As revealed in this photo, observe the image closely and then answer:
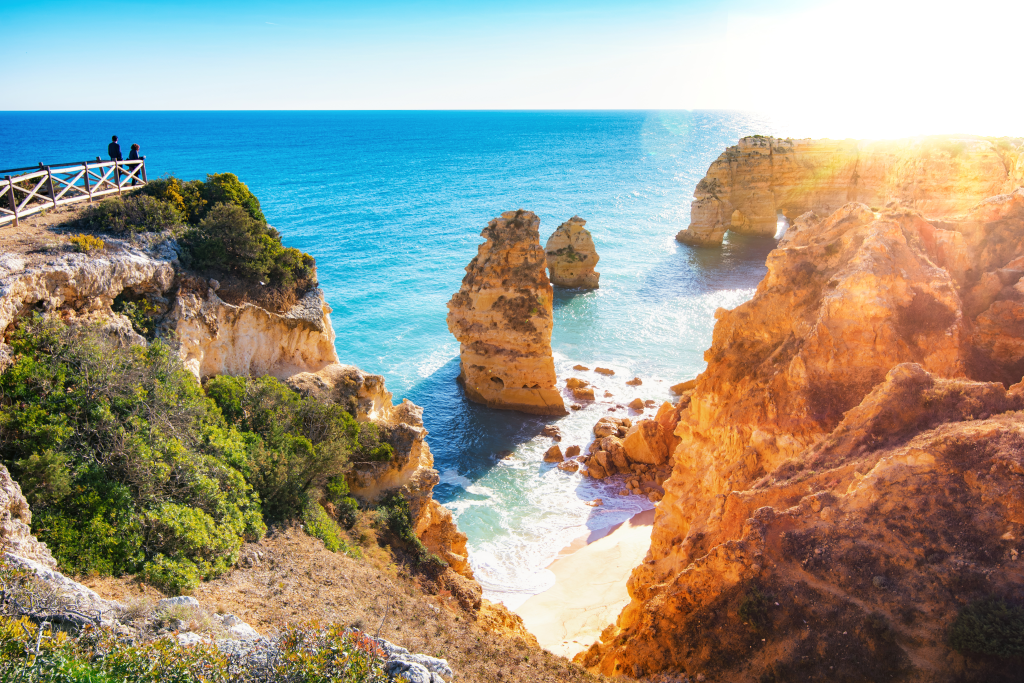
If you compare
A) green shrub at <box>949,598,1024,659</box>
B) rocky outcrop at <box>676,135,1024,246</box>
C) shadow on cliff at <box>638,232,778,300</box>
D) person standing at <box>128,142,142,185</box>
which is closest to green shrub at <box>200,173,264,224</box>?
person standing at <box>128,142,142,185</box>

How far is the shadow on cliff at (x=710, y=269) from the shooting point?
53500mm

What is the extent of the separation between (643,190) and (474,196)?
31940 mm

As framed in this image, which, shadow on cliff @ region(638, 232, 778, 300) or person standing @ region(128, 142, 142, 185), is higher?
person standing @ region(128, 142, 142, 185)

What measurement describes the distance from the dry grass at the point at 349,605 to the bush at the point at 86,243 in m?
8.05

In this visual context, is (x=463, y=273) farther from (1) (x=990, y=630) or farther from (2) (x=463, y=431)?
(1) (x=990, y=630)

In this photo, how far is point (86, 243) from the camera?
1360cm

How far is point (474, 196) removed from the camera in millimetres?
90625

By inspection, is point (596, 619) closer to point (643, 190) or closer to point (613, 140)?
point (643, 190)

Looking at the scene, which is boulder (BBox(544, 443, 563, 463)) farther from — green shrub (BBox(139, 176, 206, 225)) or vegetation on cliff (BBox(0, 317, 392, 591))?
green shrub (BBox(139, 176, 206, 225))

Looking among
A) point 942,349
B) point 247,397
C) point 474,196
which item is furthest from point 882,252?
point 474,196

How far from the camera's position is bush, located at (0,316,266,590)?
9484 mm

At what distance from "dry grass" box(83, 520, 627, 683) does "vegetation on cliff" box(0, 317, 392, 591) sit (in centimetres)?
50

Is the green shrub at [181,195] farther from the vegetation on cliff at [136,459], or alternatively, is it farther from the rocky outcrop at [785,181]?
the rocky outcrop at [785,181]

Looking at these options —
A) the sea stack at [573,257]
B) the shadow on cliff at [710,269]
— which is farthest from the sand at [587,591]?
the shadow on cliff at [710,269]
